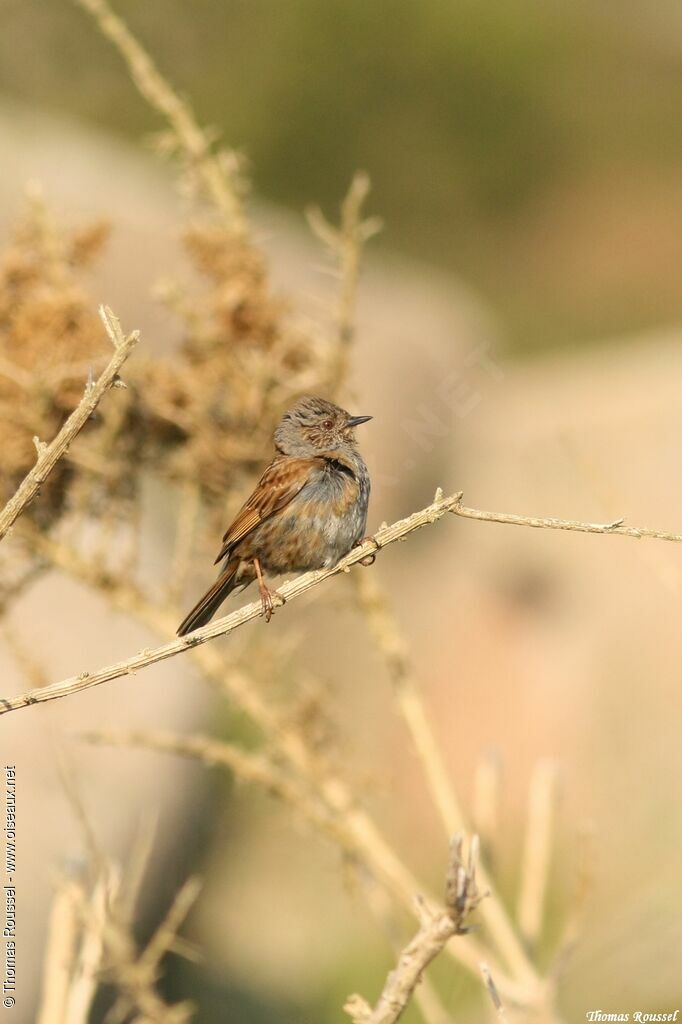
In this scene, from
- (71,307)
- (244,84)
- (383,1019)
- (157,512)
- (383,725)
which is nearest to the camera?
(383,1019)

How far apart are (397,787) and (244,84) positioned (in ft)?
39.7

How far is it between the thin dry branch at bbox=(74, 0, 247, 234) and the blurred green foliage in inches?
497

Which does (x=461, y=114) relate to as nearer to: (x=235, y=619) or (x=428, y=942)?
(x=235, y=619)

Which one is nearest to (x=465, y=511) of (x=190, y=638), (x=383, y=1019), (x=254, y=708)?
(x=190, y=638)

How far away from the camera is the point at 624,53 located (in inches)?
859

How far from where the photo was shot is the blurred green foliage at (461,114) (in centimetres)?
1870

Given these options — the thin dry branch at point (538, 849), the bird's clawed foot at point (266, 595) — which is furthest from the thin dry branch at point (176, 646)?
→ the thin dry branch at point (538, 849)

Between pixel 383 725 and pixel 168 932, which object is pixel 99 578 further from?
pixel 383 725

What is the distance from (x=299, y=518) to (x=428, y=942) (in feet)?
6.33

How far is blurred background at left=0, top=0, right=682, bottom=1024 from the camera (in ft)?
23.9

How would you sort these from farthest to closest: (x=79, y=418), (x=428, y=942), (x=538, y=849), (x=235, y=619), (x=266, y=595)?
(x=538, y=849), (x=266, y=595), (x=235, y=619), (x=428, y=942), (x=79, y=418)

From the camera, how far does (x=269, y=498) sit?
14.9 feet

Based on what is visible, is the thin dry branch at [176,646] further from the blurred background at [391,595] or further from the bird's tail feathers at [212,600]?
the blurred background at [391,595]

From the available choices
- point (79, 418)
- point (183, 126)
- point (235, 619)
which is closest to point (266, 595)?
point (235, 619)
